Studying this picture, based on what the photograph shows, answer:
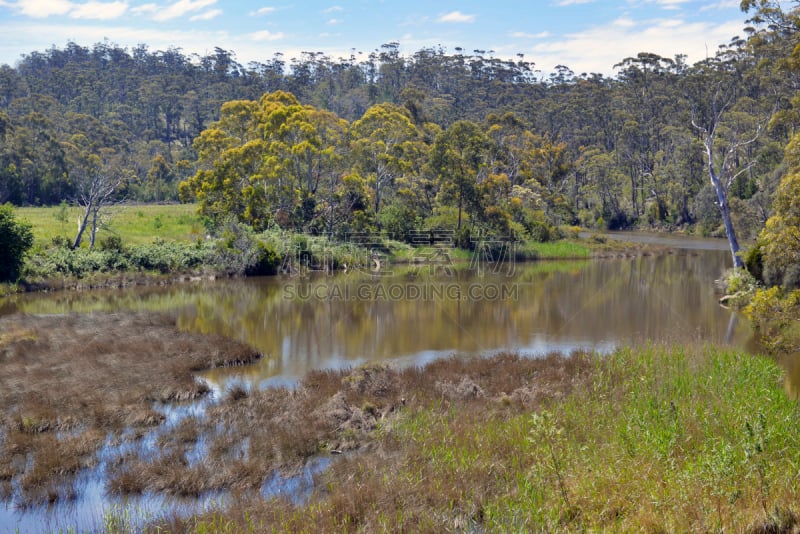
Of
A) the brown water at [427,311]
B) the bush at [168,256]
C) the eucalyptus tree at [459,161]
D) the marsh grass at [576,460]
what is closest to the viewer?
the marsh grass at [576,460]

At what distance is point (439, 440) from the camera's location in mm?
10297

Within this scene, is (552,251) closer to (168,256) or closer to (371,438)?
(168,256)

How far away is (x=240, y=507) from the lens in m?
8.57

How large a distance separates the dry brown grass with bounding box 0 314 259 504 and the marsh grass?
11.4 ft

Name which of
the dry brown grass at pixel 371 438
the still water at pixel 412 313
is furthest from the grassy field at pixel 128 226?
the dry brown grass at pixel 371 438

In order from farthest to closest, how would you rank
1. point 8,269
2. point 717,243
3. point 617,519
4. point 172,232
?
point 717,243 < point 172,232 < point 8,269 < point 617,519

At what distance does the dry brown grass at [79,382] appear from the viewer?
1034 cm

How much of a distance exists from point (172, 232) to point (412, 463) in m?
32.7

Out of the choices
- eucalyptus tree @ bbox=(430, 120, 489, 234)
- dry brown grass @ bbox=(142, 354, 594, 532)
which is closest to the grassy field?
eucalyptus tree @ bbox=(430, 120, 489, 234)

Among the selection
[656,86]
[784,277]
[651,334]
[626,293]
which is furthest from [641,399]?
[656,86]

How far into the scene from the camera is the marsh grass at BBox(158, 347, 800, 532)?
7496mm

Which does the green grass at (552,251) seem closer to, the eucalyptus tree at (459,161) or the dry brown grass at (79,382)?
the eucalyptus tree at (459,161)

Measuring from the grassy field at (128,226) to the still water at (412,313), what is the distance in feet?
24.1

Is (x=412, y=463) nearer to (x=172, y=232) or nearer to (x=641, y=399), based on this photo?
(x=641, y=399)
